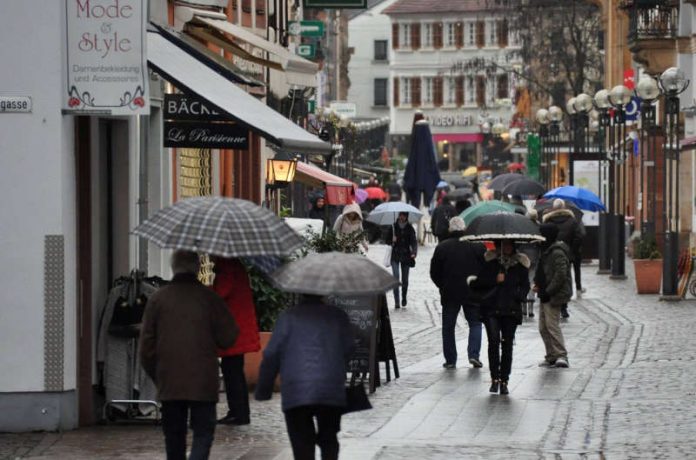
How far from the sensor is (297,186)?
1763 inches

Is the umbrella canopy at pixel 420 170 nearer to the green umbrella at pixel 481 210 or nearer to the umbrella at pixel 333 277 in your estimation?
the green umbrella at pixel 481 210

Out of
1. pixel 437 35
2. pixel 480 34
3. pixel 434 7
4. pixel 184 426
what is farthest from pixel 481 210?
pixel 437 35

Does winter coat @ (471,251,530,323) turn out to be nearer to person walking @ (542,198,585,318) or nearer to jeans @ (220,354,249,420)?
jeans @ (220,354,249,420)

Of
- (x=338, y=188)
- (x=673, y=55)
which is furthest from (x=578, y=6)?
(x=338, y=188)

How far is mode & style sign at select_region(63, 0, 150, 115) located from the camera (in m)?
14.7

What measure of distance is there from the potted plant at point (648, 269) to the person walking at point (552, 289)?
45.5 feet

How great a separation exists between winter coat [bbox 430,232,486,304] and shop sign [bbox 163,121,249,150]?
4.02 m

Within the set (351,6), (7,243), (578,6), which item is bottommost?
(7,243)

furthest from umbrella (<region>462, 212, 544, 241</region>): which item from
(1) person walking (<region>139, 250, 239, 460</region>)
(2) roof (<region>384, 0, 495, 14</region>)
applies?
(2) roof (<region>384, 0, 495, 14</region>)

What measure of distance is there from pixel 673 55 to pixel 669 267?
53.7 ft

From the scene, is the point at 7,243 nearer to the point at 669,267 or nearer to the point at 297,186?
the point at 669,267

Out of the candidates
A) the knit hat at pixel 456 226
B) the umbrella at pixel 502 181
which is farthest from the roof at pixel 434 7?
the knit hat at pixel 456 226

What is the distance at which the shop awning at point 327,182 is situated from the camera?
114ft

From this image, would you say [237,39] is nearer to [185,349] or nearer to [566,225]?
[566,225]
